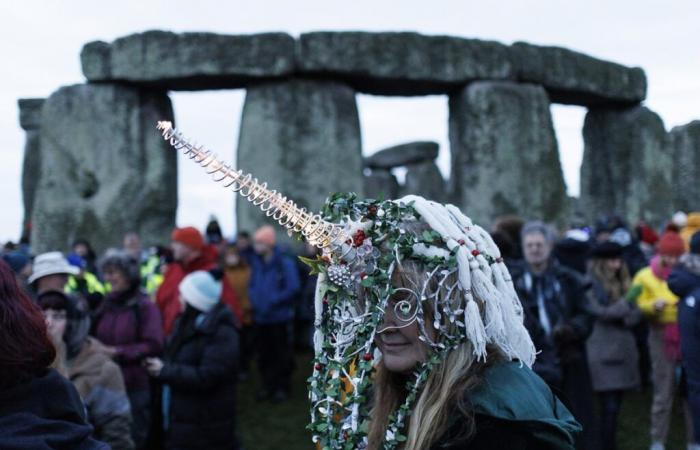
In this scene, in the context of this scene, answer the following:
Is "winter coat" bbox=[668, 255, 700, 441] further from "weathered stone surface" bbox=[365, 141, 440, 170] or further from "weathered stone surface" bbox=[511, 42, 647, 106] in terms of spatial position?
"weathered stone surface" bbox=[365, 141, 440, 170]

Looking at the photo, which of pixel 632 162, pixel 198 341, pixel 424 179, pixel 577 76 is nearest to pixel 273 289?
pixel 198 341

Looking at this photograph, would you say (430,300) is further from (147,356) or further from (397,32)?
(397,32)

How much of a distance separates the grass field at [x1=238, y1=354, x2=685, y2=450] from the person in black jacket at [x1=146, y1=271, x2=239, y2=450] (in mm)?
1078

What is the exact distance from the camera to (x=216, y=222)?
29.9ft

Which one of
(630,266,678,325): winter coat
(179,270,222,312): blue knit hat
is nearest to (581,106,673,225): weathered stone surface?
(630,266,678,325): winter coat

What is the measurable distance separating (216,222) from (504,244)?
5002mm

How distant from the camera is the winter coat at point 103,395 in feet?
10.9

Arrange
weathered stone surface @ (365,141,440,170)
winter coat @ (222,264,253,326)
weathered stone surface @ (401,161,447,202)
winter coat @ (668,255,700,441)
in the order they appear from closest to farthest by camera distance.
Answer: winter coat @ (668,255,700,441)
winter coat @ (222,264,253,326)
weathered stone surface @ (401,161,447,202)
weathered stone surface @ (365,141,440,170)

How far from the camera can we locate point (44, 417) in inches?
69.9

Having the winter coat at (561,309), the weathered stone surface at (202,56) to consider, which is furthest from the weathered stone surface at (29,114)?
the winter coat at (561,309)

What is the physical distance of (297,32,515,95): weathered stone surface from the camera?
30.7 ft

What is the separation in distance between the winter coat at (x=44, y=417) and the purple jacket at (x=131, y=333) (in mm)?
2805

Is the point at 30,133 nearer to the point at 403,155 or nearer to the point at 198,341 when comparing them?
the point at 403,155

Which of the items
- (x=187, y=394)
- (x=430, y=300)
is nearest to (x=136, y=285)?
(x=187, y=394)
